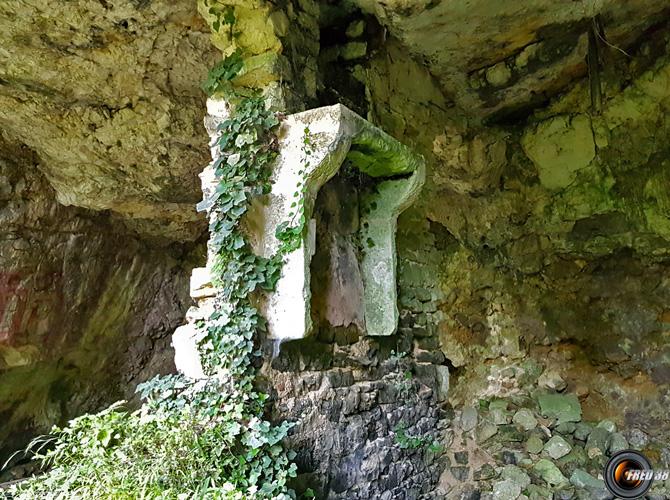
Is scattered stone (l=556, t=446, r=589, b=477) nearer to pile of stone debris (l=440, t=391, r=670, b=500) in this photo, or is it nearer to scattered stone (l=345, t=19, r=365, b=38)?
pile of stone debris (l=440, t=391, r=670, b=500)

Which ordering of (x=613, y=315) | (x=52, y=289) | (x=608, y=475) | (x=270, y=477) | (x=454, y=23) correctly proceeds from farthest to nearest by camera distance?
(x=52, y=289)
(x=613, y=315)
(x=608, y=475)
(x=454, y=23)
(x=270, y=477)

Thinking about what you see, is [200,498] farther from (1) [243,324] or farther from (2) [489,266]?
(2) [489,266]

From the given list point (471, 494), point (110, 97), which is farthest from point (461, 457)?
point (110, 97)

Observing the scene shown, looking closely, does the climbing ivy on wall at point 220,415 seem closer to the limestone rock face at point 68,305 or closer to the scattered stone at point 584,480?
the scattered stone at point 584,480

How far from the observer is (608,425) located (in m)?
3.53

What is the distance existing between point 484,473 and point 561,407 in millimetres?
804

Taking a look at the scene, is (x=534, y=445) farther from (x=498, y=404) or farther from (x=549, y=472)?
(x=498, y=404)

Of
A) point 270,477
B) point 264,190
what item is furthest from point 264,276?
point 270,477

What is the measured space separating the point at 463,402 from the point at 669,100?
2.52 meters

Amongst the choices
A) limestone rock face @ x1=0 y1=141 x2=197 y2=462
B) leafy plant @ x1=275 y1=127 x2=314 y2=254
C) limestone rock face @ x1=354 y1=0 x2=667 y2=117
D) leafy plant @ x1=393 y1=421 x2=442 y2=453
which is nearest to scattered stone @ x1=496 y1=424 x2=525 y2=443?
leafy plant @ x1=393 y1=421 x2=442 y2=453

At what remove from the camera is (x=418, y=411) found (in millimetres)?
3199

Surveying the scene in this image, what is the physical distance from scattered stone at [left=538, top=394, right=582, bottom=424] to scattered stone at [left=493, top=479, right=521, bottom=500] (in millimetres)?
639

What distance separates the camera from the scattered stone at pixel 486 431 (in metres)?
3.51

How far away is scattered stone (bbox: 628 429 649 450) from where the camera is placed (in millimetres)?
3393
